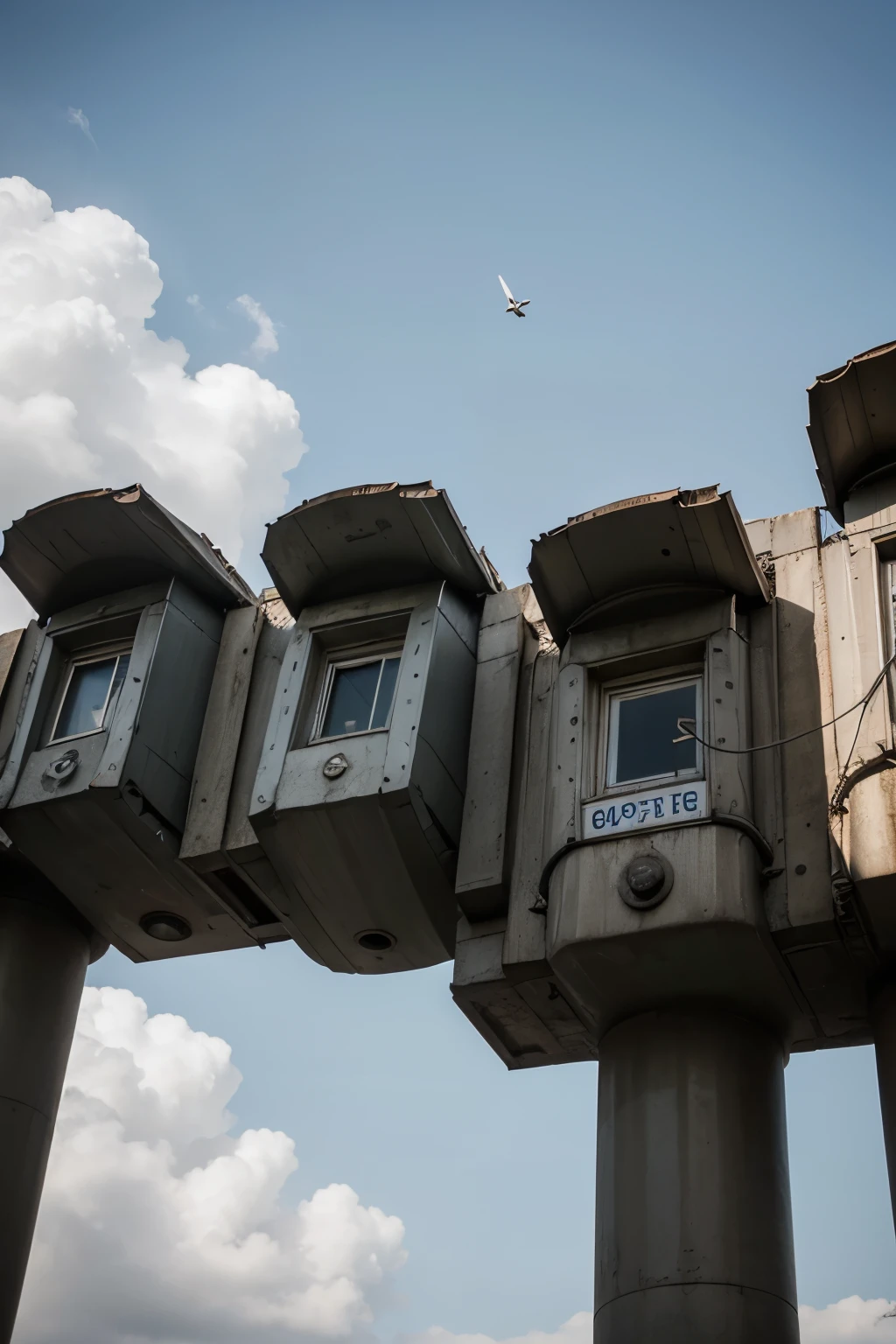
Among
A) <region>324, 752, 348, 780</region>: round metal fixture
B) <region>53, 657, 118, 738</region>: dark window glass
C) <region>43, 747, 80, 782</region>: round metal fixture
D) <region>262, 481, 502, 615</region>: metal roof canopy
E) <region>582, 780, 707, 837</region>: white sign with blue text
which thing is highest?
<region>262, 481, 502, 615</region>: metal roof canopy

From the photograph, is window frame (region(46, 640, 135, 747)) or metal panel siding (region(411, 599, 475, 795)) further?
window frame (region(46, 640, 135, 747))

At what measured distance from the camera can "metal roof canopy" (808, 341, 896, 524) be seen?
671 inches

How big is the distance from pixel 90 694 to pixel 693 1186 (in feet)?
34.4

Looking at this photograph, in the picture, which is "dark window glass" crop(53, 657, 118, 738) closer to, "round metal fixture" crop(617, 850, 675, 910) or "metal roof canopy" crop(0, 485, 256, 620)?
"metal roof canopy" crop(0, 485, 256, 620)

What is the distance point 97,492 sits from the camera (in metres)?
20.1

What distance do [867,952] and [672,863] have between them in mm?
2042

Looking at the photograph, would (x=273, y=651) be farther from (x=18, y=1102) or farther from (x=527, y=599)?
(x=18, y=1102)

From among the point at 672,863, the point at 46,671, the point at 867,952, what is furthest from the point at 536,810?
the point at 46,671

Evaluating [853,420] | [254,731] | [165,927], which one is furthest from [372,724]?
[853,420]

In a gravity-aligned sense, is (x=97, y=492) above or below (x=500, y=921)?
above

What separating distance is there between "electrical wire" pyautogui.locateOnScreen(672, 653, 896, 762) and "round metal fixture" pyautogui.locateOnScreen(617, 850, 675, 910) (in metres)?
1.41

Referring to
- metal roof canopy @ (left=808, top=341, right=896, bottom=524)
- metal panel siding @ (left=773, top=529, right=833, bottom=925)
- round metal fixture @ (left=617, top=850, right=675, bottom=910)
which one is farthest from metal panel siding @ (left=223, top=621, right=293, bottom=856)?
metal roof canopy @ (left=808, top=341, right=896, bottom=524)

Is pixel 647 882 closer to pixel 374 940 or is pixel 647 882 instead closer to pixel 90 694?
pixel 374 940

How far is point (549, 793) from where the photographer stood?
54.5 feet
